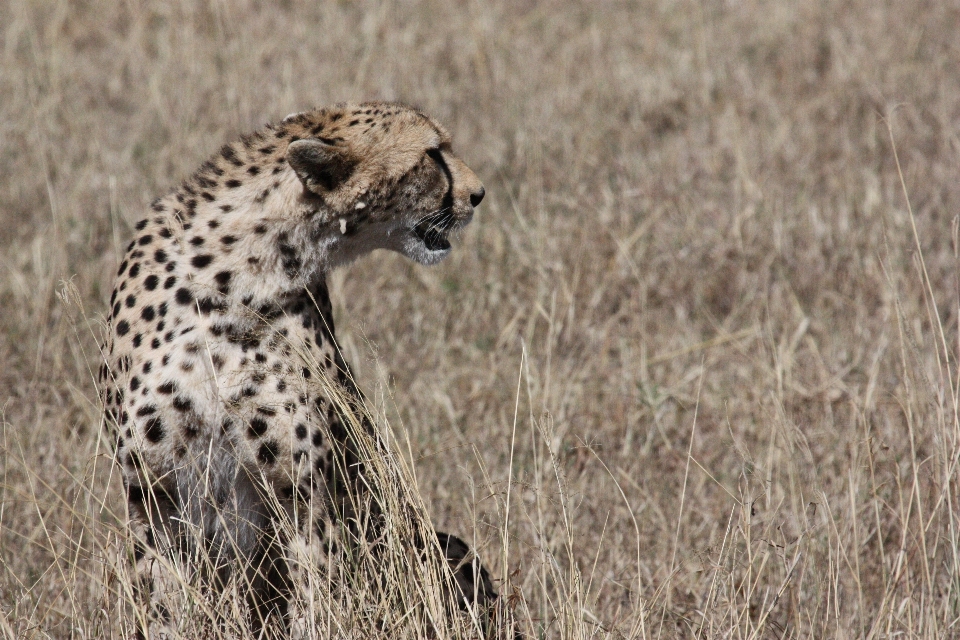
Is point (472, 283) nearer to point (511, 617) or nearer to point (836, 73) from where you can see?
point (511, 617)

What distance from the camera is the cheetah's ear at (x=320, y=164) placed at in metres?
2.46

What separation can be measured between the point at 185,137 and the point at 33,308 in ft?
4.36

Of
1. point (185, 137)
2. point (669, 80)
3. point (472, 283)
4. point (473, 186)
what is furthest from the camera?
point (669, 80)

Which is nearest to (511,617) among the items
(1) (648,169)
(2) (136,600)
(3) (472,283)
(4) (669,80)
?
(2) (136,600)

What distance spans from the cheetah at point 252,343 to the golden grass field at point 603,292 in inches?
5.6

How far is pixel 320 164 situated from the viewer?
251cm

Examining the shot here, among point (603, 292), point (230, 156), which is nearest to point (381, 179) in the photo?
point (230, 156)

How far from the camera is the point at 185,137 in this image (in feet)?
16.2

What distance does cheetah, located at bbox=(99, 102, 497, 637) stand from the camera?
2471 mm

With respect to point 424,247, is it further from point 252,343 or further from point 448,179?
point 252,343

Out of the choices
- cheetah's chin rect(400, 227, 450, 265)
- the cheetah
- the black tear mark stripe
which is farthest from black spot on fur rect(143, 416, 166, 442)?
the black tear mark stripe

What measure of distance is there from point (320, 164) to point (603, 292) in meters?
1.90

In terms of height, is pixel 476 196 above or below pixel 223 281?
above

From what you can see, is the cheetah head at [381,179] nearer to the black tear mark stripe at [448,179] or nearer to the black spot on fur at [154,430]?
the black tear mark stripe at [448,179]
